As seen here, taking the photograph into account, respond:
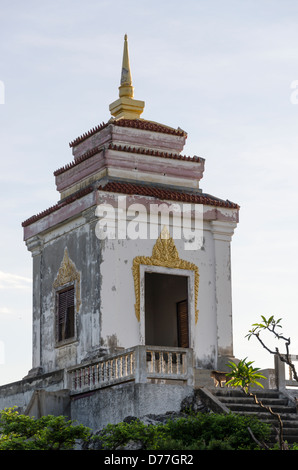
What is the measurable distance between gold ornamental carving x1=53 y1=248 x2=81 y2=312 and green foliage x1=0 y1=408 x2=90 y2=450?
5.32m

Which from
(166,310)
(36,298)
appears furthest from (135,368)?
(166,310)

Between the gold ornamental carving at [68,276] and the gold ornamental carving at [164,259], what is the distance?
1371 mm

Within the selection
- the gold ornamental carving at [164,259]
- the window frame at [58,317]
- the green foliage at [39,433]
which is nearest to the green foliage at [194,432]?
the green foliage at [39,433]

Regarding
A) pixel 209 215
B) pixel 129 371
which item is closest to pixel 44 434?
pixel 129 371

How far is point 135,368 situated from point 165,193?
6.11 metres

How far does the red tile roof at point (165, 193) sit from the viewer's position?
25.9m

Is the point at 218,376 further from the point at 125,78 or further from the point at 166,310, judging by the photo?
the point at 125,78

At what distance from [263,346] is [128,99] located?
12.2m

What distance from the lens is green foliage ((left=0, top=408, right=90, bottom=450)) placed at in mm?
19611

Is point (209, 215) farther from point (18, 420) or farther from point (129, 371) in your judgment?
point (18, 420)

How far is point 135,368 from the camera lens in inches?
851

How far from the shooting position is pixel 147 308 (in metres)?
30.3

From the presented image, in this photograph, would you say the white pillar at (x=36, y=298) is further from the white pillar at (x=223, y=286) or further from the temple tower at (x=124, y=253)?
the white pillar at (x=223, y=286)

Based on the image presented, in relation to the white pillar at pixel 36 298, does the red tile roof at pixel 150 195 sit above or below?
above
